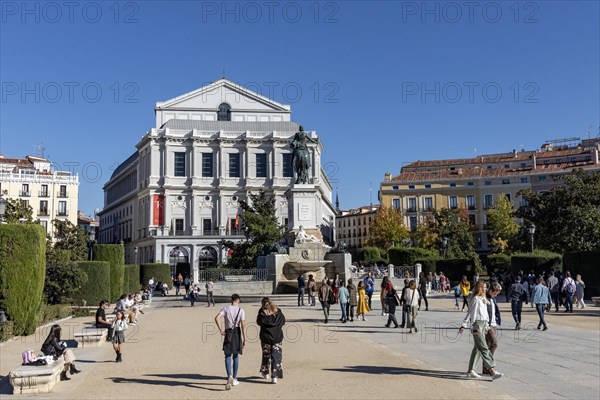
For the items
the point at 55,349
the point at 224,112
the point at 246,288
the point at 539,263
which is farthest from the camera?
the point at 224,112

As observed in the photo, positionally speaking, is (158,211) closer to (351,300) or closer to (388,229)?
(388,229)

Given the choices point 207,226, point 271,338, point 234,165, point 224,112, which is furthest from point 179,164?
point 271,338

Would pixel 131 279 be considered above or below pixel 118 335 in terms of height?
above

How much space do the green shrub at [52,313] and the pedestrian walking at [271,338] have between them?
561 inches

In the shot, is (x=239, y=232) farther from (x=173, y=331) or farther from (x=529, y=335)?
(x=529, y=335)

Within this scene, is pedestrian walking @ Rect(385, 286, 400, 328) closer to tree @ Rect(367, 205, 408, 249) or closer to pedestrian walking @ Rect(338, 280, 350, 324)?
pedestrian walking @ Rect(338, 280, 350, 324)

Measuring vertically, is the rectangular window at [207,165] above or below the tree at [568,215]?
above

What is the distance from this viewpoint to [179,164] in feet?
263

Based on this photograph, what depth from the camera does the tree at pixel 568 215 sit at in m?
45.7

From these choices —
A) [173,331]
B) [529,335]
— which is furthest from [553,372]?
[173,331]

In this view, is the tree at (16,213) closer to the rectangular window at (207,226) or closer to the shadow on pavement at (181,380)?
the shadow on pavement at (181,380)

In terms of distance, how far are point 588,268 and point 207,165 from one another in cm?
5649

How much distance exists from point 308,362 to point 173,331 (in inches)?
340

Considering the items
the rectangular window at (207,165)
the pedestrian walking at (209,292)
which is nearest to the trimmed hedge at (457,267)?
the pedestrian walking at (209,292)
